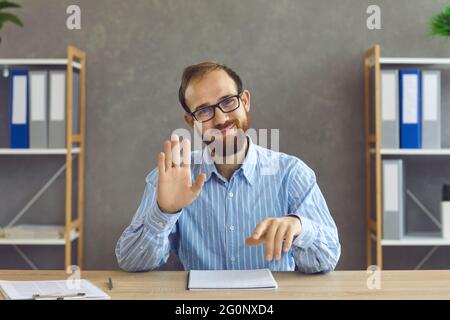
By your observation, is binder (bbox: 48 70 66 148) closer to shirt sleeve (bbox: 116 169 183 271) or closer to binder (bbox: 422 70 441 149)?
shirt sleeve (bbox: 116 169 183 271)

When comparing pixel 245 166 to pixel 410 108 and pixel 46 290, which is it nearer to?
pixel 46 290

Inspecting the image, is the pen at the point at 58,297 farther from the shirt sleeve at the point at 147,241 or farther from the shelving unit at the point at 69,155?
the shelving unit at the point at 69,155

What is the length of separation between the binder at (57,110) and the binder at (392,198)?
1.34 meters

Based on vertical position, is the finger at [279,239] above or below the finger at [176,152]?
below

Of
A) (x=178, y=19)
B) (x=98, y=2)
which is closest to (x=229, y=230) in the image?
(x=178, y=19)

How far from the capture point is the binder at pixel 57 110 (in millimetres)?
2426

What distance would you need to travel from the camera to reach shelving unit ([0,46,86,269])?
2.43m

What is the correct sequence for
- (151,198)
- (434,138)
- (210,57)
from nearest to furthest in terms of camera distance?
1. (151,198)
2. (434,138)
3. (210,57)

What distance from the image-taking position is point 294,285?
1.19 meters

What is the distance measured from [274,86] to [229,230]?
47.5 inches

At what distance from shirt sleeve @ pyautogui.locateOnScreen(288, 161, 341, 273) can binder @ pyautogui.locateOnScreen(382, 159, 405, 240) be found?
36.4 inches

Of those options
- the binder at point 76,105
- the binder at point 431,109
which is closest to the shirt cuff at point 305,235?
the binder at point 431,109
